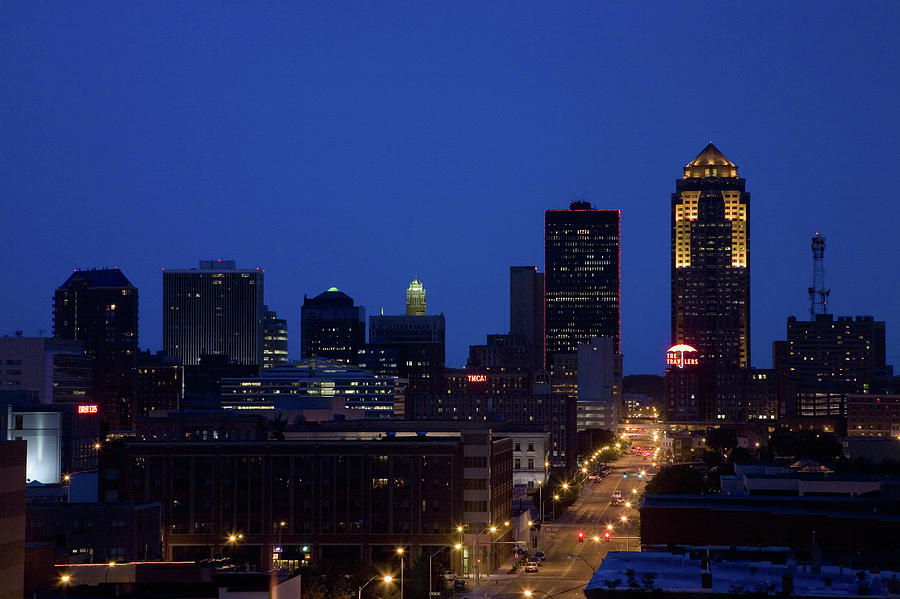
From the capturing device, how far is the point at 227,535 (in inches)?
5679

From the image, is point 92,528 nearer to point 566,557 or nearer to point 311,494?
point 311,494

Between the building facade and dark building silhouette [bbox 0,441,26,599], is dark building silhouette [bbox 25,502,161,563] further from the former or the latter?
dark building silhouette [bbox 0,441,26,599]

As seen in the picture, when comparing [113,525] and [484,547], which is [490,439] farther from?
[113,525]

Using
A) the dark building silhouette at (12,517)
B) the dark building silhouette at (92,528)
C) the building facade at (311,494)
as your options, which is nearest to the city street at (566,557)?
the building facade at (311,494)

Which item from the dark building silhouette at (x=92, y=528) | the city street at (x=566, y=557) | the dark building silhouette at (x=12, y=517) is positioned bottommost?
the city street at (x=566, y=557)

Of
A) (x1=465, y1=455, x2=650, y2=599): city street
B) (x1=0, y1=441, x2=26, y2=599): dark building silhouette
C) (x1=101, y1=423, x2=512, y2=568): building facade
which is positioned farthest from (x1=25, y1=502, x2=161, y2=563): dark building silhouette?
(x1=0, y1=441, x2=26, y2=599): dark building silhouette

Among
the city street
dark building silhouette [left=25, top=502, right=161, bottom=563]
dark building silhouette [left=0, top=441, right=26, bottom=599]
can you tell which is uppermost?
dark building silhouette [left=0, top=441, right=26, bottom=599]

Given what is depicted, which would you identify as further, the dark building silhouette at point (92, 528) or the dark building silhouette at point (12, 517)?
the dark building silhouette at point (92, 528)

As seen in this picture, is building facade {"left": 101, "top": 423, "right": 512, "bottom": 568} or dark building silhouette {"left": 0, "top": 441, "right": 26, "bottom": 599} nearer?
dark building silhouette {"left": 0, "top": 441, "right": 26, "bottom": 599}

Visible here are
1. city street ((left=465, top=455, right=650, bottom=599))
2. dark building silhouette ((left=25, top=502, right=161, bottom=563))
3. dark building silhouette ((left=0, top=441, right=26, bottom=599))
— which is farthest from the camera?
dark building silhouette ((left=25, top=502, right=161, bottom=563))

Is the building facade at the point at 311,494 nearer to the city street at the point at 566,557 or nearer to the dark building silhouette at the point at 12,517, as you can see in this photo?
the city street at the point at 566,557

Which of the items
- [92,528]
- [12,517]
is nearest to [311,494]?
[92,528]

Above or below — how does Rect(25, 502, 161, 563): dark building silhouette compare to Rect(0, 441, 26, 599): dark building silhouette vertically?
below

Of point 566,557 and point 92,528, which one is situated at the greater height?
point 92,528
